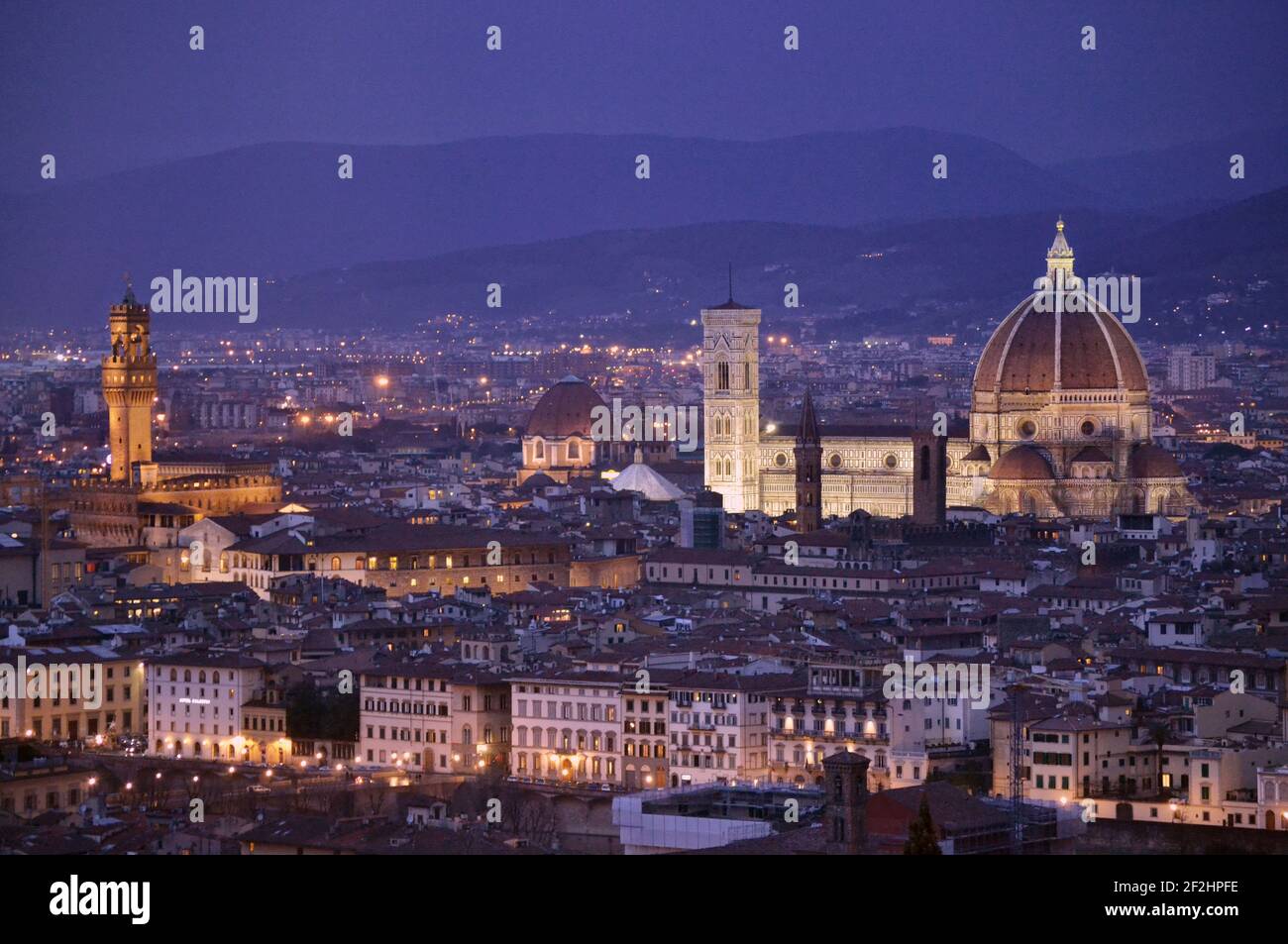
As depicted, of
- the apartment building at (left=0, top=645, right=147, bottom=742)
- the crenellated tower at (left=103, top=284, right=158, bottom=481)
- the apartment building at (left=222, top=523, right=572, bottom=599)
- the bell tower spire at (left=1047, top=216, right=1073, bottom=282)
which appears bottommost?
the apartment building at (left=0, top=645, right=147, bottom=742)

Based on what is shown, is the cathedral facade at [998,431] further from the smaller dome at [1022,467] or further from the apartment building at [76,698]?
the apartment building at [76,698]

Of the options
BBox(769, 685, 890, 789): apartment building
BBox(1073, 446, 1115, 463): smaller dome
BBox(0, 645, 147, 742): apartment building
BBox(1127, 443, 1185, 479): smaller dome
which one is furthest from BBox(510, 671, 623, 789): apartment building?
BBox(1073, 446, 1115, 463): smaller dome

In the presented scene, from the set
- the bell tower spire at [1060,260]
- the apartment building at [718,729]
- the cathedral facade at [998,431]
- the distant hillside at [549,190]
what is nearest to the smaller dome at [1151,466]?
the cathedral facade at [998,431]

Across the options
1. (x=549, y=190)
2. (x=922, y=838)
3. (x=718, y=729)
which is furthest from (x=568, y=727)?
(x=549, y=190)

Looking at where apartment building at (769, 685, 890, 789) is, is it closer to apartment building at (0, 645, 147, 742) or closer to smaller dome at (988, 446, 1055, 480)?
apartment building at (0, 645, 147, 742)

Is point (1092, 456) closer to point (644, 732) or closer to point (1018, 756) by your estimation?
point (644, 732)
